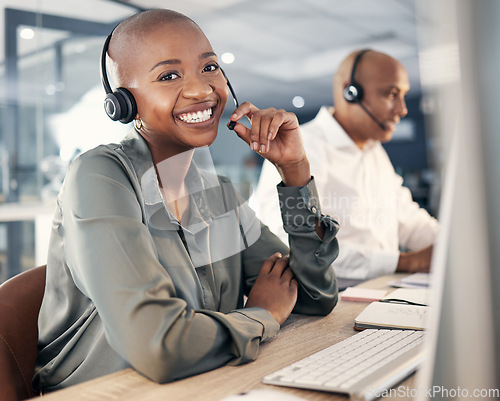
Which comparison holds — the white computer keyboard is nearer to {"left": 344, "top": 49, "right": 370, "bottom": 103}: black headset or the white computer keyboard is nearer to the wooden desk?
the wooden desk

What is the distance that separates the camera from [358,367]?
65 cm

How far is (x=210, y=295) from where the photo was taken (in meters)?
0.96

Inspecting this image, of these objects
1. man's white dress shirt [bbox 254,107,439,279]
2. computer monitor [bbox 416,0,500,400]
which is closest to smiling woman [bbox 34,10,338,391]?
computer monitor [bbox 416,0,500,400]

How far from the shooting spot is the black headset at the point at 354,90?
173 cm

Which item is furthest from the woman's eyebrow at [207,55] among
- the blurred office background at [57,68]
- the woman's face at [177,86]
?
the blurred office background at [57,68]

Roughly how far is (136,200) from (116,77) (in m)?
0.30

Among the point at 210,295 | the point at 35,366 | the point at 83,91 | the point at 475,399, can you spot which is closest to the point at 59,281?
the point at 35,366

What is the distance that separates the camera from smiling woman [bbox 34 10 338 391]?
0.69 m

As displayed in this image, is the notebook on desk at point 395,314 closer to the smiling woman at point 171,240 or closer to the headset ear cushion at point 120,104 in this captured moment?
the smiling woman at point 171,240

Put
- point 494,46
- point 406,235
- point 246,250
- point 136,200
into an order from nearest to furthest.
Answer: point 494,46
point 136,200
point 246,250
point 406,235

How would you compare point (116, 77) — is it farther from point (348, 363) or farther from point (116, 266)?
point (348, 363)

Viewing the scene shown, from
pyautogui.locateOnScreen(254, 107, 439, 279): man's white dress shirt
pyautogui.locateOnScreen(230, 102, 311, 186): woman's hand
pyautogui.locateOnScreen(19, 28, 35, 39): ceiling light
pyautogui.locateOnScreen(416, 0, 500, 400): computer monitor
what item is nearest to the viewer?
pyautogui.locateOnScreen(416, 0, 500, 400): computer monitor

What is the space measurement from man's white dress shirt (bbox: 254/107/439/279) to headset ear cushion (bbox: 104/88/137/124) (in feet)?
2.12

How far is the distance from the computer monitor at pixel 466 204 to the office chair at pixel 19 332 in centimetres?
72
